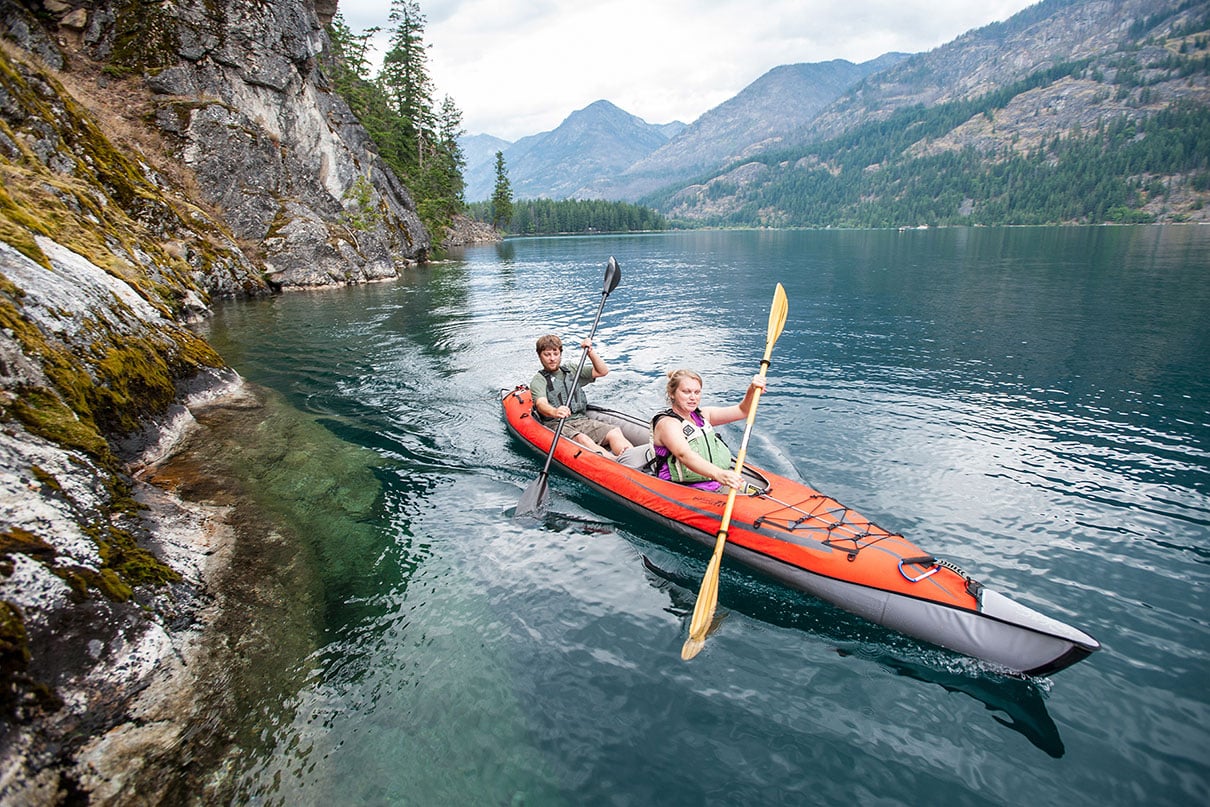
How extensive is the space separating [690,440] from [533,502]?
2.57 m

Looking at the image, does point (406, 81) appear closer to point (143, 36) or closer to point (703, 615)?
point (143, 36)

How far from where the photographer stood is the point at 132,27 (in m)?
25.0

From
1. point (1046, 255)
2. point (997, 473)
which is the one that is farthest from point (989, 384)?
point (1046, 255)

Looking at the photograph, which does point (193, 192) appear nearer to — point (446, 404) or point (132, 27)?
point (132, 27)

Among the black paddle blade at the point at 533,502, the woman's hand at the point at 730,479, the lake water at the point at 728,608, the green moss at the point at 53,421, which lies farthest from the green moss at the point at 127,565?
the woman's hand at the point at 730,479

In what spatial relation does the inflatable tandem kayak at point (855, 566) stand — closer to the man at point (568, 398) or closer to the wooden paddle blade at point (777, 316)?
the man at point (568, 398)

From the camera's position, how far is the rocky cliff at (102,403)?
11.6ft

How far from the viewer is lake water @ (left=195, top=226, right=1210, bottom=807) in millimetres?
4008

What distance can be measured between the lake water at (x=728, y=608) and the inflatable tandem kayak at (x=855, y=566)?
0.84 feet

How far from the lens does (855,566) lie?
17.8 ft

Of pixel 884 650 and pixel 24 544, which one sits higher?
pixel 24 544

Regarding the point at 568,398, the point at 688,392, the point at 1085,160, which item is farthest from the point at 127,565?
the point at 1085,160

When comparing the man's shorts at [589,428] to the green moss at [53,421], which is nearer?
the green moss at [53,421]

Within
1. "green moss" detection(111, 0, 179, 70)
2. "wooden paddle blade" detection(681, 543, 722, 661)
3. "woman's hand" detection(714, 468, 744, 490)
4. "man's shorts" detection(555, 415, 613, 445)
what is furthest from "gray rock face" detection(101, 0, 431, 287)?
"wooden paddle blade" detection(681, 543, 722, 661)
